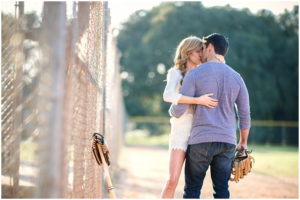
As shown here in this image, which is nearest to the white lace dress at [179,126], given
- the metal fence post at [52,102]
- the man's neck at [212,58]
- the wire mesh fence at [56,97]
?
the man's neck at [212,58]

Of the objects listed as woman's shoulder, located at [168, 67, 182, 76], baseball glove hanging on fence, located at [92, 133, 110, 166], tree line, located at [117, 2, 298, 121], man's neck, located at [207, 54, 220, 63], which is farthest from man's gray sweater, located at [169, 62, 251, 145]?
tree line, located at [117, 2, 298, 121]

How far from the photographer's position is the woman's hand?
10.2 ft

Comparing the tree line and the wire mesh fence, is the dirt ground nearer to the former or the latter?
the wire mesh fence

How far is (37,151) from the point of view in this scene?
77.0 inches

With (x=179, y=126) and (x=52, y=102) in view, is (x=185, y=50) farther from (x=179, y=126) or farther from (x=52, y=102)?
(x=52, y=102)

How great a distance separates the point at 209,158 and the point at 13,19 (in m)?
2.14

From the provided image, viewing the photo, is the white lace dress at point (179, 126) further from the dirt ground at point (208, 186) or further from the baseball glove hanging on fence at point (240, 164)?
the dirt ground at point (208, 186)

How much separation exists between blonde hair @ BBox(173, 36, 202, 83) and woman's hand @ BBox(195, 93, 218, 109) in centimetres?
47

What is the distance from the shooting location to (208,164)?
3.19 m

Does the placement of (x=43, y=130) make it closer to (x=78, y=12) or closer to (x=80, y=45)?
(x=80, y=45)

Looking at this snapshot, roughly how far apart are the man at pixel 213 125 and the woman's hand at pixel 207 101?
0.04 metres

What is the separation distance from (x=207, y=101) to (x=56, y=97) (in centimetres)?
149

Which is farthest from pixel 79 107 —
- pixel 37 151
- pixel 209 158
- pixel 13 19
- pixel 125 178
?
pixel 125 178

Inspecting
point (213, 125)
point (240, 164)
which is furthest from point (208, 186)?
point (213, 125)
